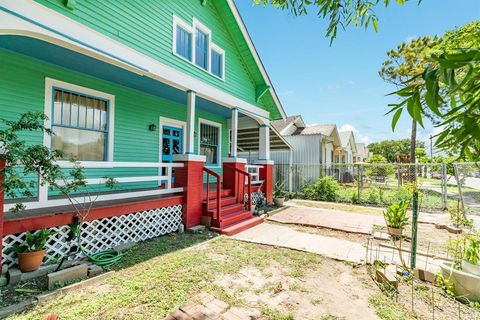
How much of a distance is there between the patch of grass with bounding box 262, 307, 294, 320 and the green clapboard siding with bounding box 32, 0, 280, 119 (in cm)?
562

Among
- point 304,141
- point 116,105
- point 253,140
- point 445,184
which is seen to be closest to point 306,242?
point 116,105

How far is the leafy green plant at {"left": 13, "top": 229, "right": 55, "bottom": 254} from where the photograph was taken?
3461mm

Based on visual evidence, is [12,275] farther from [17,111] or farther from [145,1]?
[145,1]

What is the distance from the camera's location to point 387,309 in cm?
293

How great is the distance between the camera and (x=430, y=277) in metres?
3.69

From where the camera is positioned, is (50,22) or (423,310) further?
(50,22)

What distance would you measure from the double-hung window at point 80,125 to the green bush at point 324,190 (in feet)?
32.4

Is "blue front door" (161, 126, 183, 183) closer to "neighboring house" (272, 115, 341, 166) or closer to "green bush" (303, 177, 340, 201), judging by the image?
"green bush" (303, 177, 340, 201)

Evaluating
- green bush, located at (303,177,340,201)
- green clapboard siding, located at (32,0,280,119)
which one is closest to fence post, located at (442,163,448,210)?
green bush, located at (303,177,340,201)

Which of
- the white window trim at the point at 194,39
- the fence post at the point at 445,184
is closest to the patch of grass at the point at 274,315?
the white window trim at the point at 194,39

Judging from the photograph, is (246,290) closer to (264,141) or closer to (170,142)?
(170,142)

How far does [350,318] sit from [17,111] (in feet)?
23.4

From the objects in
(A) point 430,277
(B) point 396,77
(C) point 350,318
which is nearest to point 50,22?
(C) point 350,318

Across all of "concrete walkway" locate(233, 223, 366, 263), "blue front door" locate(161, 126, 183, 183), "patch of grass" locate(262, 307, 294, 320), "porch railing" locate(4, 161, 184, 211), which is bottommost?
"concrete walkway" locate(233, 223, 366, 263)
